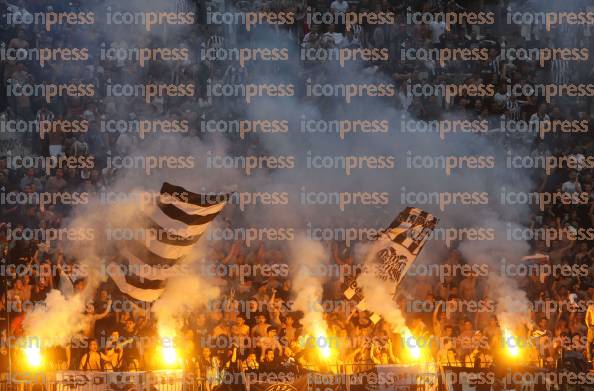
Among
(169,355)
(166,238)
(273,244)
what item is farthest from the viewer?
(273,244)

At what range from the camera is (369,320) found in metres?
10.6

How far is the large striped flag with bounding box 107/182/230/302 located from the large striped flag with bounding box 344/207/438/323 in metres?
1.52

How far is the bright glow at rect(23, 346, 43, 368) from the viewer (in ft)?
31.6

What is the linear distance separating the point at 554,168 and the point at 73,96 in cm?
468

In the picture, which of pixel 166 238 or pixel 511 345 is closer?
pixel 166 238

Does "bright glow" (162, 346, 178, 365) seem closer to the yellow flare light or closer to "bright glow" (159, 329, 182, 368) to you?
"bright glow" (159, 329, 182, 368)

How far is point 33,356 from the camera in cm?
968

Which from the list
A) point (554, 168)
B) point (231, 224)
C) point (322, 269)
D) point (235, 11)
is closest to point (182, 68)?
point (235, 11)

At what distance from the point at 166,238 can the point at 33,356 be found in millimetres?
1442

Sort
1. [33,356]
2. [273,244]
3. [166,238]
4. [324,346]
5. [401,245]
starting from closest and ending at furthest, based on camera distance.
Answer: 1. [33,356]
2. [166,238]
3. [324,346]
4. [401,245]
5. [273,244]

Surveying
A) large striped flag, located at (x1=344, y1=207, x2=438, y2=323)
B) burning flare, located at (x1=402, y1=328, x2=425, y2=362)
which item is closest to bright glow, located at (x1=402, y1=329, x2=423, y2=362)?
burning flare, located at (x1=402, y1=328, x2=425, y2=362)

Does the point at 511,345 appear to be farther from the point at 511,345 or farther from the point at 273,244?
the point at 273,244

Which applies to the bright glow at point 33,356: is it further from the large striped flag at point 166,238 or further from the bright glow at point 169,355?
the bright glow at point 169,355

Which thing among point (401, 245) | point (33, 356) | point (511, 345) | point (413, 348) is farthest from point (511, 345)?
point (33, 356)
